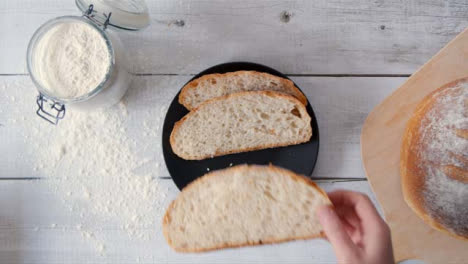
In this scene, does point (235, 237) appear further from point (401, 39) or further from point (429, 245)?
point (401, 39)

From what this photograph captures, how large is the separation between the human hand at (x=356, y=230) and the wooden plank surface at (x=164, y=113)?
0.71 feet

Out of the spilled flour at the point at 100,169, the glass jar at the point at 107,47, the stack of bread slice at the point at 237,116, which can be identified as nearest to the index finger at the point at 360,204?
the stack of bread slice at the point at 237,116

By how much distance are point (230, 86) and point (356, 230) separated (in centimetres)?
53

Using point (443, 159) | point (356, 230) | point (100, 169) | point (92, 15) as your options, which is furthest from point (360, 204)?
point (92, 15)

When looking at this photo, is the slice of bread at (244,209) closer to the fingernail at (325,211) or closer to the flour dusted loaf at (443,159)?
the fingernail at (325,211)

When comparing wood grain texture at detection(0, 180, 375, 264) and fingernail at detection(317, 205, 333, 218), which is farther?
wood grain texture at detection(0, 180, 375, 264)

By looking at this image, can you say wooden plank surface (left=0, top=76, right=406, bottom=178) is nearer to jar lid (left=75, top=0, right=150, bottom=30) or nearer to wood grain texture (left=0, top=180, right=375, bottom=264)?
wood grain texture (left=0, top=180, right=375, bottom=264)

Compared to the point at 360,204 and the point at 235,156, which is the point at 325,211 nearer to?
the point at 360,204

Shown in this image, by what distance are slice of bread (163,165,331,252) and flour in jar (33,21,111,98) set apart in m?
0.40

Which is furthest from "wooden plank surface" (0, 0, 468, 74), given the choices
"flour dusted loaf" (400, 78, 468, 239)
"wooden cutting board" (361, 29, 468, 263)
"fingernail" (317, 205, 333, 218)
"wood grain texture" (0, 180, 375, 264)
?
"fingernail" (317, 205, 333, 218)

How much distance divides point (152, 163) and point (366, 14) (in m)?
0.83

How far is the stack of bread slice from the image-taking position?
119 centimetres

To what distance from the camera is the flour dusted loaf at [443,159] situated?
3.46 feet

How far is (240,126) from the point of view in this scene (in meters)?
1.21
